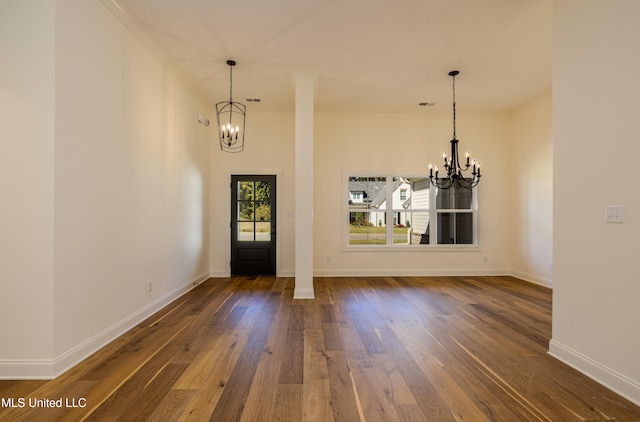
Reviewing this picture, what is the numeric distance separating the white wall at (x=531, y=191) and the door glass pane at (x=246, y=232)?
5.22 metres

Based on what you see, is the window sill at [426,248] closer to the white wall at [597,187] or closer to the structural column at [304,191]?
the structural column at [304,191]

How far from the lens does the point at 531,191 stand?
5.62 m

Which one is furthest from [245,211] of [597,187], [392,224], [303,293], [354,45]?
[597,187]

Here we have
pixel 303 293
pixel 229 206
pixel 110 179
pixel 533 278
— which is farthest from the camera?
pixel 229 206

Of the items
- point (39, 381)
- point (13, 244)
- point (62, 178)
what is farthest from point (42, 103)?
point (39, 381)

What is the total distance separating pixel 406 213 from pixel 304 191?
2.73 meters

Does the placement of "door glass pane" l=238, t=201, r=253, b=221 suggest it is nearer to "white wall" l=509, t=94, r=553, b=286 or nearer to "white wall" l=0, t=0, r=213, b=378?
"white wall" l=0, t=0, r=213, b=378

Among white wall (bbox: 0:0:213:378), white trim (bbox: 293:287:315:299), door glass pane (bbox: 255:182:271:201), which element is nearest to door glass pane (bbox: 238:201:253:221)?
door glass pane (bbox: 255:182:271:201)

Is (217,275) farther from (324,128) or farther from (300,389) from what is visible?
(300,389)

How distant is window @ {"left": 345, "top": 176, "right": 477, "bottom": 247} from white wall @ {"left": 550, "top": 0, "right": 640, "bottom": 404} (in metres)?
3.63

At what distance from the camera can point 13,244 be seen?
2.19m

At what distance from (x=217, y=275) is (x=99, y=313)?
128 inches

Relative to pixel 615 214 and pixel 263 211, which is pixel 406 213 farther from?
pixel 615 214

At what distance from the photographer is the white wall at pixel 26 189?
2193mm
